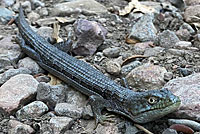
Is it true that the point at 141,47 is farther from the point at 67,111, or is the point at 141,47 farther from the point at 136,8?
the point at 67,111

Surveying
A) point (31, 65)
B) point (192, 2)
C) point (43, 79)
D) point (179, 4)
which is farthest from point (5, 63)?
point (192, 2)

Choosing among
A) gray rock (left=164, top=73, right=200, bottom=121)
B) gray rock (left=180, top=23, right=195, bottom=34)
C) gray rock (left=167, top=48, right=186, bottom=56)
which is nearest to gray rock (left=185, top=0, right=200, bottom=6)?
gray rock (left=180, top=23, right=195, bottom=34)

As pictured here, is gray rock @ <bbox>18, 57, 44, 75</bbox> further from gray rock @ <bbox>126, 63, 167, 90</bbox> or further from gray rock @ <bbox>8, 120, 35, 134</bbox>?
gray rock @ <bbox>126, 63, 167, 90</bbox>

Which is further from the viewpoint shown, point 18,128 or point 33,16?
point 33,16

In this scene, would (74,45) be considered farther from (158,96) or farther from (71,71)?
(158,96)

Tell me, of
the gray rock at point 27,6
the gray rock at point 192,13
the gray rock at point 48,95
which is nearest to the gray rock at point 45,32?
the gray rock at point 27,6

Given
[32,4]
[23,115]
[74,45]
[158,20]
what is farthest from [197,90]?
[32,4]
